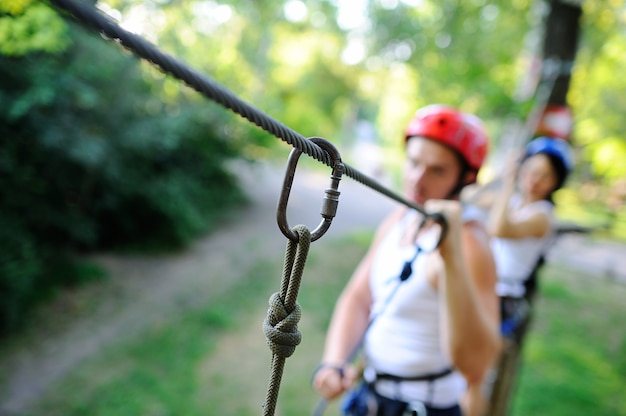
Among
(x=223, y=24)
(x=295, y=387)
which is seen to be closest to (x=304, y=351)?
(x=295, y=387)

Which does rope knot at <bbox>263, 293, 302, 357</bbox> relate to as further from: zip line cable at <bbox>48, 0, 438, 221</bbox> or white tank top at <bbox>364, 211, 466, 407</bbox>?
white tank top at <bbox>364, 211, 466, 407</bbox>

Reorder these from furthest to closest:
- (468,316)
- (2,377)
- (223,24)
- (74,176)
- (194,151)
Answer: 1. (223,24)
2. (194,151)
3. (74,176)
4. (2,377)
5. (468,316)

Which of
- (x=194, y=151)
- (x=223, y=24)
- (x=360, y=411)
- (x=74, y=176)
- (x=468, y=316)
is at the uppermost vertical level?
(x=223, y=24)

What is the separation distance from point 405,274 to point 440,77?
325cm

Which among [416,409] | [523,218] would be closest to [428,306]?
[416,409]

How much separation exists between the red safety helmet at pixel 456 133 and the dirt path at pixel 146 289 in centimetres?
366

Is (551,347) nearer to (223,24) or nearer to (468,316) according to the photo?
(468,316)

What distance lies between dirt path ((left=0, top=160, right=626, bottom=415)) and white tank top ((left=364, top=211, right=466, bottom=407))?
3192mm

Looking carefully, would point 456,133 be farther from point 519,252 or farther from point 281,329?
point 519,252

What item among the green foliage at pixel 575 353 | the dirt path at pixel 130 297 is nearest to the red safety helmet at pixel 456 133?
the green foliage at pixel 575 353

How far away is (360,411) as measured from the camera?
60.7 inches

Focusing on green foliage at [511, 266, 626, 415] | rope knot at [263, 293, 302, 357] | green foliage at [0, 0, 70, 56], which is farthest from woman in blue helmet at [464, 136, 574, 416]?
green foliage at [0, 0, 70, 56]

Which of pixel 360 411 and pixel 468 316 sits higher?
pixel 468 316

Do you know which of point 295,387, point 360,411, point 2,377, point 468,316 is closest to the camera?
point 468,316
